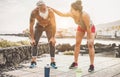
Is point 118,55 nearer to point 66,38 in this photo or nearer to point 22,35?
point 22,35

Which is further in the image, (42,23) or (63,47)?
(63,47)

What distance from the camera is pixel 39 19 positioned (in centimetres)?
636

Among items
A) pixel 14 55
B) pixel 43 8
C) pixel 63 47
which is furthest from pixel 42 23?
pixel 63 47

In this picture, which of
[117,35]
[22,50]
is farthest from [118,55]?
[117,35]

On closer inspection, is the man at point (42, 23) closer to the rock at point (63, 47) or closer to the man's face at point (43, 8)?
the man's face at point (43, 8)

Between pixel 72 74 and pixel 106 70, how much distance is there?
0.91 metres

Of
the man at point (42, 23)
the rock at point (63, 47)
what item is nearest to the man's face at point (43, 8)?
the man at point (42, 23)

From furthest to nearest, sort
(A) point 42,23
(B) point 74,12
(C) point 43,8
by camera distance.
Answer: (A) point 42,23, (C) point 43,8, (B) point 74,12

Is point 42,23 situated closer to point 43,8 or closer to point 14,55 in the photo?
point 43,8

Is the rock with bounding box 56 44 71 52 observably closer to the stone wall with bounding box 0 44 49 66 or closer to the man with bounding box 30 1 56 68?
the stone wall with bounding box 0 44 49 66

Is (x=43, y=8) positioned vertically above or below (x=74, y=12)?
above

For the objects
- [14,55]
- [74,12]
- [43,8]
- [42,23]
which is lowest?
[14,55]

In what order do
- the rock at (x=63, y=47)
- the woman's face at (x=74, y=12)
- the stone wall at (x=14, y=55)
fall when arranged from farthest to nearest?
the rock at (x=63, y=47) → the stone wall at (x=14, y=55) → the woman's face at (x=74, y=12)

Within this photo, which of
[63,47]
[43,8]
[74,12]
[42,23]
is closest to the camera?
[74,12]
